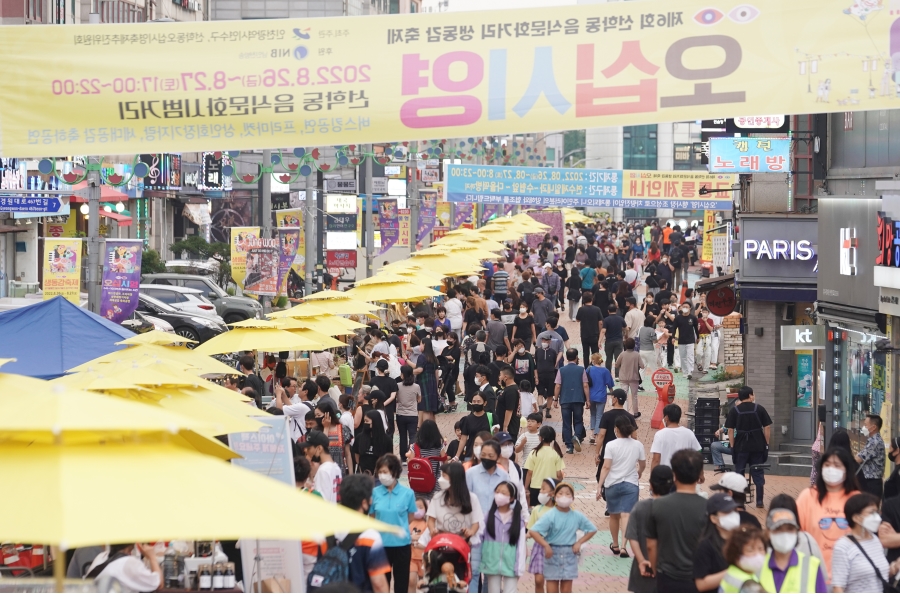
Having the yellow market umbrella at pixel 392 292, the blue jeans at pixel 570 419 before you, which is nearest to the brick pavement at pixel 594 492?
the blue jeans at pixel 570 419

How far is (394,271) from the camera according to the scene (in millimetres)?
26984

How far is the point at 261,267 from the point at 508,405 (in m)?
10.4

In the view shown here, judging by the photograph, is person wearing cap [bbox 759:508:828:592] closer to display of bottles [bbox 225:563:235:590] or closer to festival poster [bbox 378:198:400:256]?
display of bottles [bbox 225:563:235:590]

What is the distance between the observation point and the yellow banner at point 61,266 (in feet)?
70.7

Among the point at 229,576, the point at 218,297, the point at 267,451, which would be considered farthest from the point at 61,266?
the point at 229,576

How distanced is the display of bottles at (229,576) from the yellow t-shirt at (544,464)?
12.5 feet

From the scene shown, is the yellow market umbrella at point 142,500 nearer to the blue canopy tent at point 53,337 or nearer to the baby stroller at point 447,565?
the baby stroller at point 447,565

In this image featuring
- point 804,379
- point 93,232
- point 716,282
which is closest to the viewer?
point 804,379

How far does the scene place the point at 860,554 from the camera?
27.1 ft

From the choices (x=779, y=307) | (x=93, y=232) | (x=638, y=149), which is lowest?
(x=779, y=307)

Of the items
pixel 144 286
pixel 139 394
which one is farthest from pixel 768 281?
pixel 144 286

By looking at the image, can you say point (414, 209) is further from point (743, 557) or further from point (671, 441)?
point (743, 557)

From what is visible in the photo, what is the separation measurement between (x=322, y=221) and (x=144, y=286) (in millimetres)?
13848

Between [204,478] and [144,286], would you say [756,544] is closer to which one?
[204,478]
